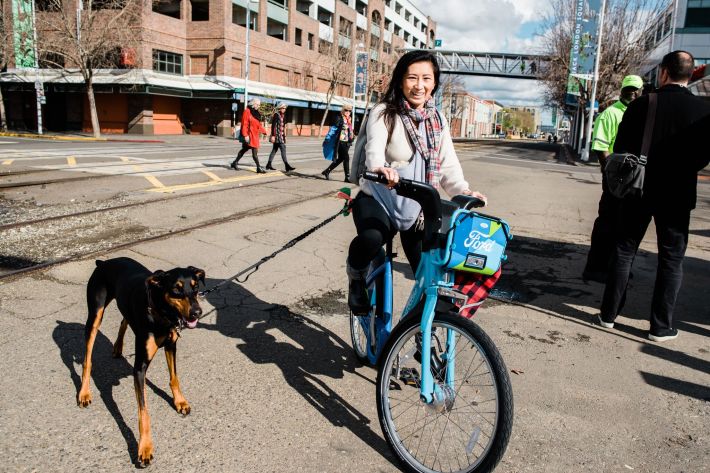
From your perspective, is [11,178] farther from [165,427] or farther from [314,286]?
[165,427]

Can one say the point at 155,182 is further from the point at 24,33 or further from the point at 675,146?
the point at 24,33

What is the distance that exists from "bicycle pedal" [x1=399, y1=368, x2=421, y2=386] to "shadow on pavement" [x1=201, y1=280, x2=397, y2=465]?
36 cm

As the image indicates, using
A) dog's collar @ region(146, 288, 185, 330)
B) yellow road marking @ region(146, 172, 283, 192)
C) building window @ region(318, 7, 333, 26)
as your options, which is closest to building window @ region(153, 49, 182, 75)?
building window @ region(318, 7, 333, 26)

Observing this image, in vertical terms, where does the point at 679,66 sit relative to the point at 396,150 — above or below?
above

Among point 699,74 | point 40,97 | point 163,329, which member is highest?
point 699,74

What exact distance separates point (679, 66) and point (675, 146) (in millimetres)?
601

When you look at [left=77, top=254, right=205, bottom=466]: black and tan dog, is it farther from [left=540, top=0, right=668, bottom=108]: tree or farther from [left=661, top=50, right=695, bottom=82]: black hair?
[left=540, top=0, right=668, bottom=108]: tree

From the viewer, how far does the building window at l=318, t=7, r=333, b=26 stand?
58.4 metres

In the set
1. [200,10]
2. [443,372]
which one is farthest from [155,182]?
[200,10]

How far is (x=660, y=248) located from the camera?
4266mm

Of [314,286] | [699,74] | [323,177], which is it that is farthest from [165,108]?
[314,286]

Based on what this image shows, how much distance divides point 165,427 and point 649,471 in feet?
7.97

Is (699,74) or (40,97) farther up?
(699,74)

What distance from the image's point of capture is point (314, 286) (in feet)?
17.5
